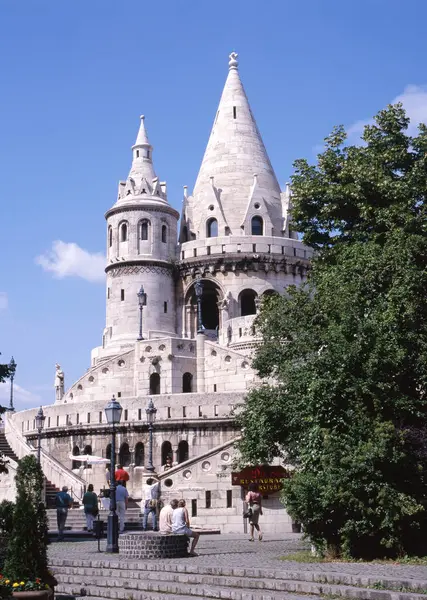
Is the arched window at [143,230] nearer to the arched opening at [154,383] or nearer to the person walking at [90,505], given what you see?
the arched opening at [154,383]

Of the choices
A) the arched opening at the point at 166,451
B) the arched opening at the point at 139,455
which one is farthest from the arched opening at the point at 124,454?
the arched opening at the point at 166,451

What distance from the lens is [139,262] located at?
4856cm

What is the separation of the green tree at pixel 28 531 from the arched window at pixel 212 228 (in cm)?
3831

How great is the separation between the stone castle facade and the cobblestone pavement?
37.6 ft

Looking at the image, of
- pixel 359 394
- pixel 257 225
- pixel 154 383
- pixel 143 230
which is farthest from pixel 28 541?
pixel 257 225

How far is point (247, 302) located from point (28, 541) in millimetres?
37090

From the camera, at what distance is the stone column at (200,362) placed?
42.3 meters

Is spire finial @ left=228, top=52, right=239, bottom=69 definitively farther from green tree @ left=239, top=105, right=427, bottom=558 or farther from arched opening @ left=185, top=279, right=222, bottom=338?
green tree @ left=239, top=105, right=427, bottom=558

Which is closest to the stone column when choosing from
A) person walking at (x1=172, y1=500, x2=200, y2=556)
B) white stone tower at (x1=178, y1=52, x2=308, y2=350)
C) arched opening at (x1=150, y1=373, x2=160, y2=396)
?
arched opening at (x1=150, y1=373, x2=160, y2=396)

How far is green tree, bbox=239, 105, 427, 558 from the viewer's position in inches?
695

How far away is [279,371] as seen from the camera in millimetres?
22906

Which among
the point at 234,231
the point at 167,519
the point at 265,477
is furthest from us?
the point at 234,231

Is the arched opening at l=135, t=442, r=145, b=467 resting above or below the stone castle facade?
below

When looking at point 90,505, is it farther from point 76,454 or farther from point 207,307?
point 207,307
